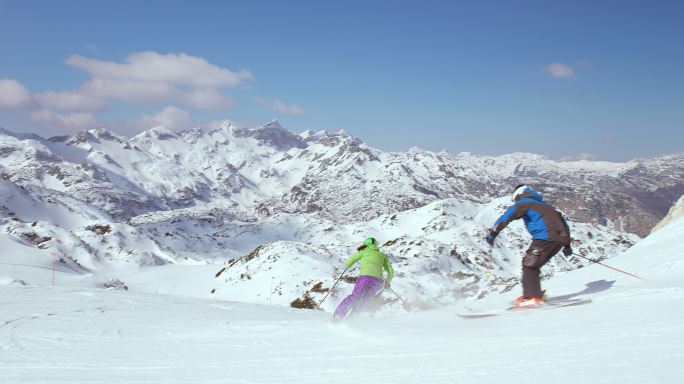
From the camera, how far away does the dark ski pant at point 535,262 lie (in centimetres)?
995

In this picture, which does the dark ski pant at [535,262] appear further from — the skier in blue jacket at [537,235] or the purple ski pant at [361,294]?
the purple ski pant at [361,294]

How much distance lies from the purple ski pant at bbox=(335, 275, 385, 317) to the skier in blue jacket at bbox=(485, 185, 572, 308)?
3548 mm

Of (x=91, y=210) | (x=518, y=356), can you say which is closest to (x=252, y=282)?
(x=518, y=356)

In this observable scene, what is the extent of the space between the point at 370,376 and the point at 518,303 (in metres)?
6.06

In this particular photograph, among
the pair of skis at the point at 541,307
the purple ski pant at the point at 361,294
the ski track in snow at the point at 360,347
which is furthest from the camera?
the purple ski pant at the point at 361,294

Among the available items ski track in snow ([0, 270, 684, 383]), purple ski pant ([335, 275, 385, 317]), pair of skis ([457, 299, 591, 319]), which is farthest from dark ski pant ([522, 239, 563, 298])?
purple ski pant ([335, 275, 385, 317])

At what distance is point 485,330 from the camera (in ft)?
26.0

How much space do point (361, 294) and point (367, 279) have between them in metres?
0.50

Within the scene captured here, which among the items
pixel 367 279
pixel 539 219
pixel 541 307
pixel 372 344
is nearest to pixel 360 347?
pixel 372 344

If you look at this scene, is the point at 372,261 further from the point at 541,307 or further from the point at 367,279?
the point at 541,307

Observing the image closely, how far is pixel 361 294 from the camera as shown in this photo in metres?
11.6

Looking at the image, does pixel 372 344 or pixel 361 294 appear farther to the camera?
pixel 361 294

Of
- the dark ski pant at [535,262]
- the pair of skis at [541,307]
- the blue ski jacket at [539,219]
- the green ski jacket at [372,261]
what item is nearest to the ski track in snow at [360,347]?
the pair of skis at [541,307]

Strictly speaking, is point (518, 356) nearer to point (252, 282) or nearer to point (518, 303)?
point (518, 303)
